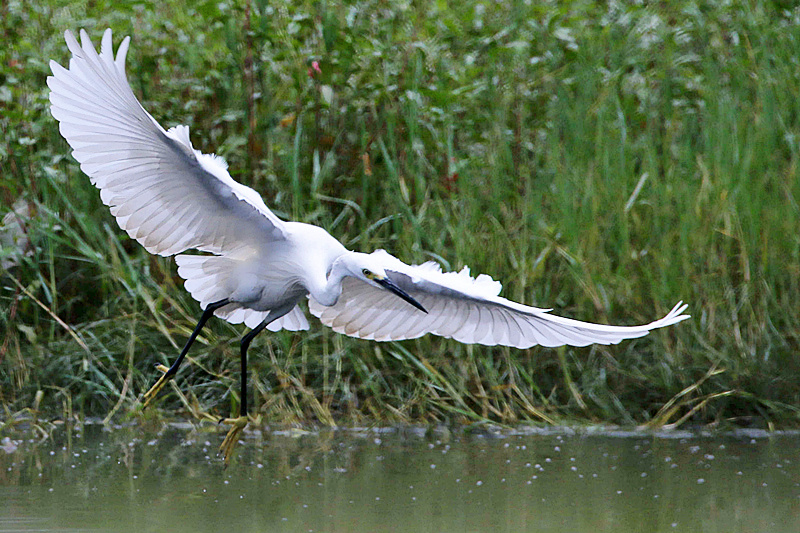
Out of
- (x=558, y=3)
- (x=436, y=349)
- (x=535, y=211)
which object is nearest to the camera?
(x=436, y=349)

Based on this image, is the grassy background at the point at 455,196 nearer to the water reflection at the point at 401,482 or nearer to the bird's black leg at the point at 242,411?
the water reflection at the point at 401,482

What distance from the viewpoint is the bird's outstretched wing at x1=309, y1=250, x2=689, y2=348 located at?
3830 millimetres

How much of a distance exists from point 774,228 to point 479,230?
1416 millimetres

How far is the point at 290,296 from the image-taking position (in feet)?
13.8

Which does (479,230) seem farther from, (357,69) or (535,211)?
(357,69)

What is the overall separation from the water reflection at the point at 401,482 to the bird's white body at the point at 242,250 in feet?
1.73

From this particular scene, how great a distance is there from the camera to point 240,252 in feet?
13.7

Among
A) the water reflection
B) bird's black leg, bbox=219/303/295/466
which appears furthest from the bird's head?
the water reflection

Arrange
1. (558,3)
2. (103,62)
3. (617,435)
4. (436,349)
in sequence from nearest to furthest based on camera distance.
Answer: (103,62), (617,435), (436,349), (558,3)

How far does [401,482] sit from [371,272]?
830 millimetres

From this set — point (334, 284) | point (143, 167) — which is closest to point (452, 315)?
point (334, 284)

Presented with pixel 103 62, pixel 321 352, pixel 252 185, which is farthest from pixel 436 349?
pixel 103 62

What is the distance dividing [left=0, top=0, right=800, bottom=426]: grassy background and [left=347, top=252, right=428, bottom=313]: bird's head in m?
1.30

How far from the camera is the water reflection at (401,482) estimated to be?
3.59 metres
